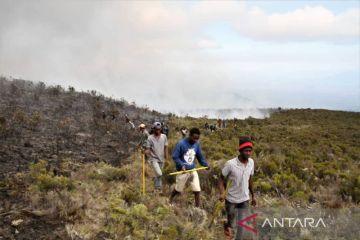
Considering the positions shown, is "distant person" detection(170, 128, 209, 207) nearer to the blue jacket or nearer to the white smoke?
the blue jacket

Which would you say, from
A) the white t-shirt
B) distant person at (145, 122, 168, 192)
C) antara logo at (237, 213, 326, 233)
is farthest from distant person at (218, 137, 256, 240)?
distant person at (145, 122, 168, 192)

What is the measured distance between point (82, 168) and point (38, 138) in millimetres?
3473

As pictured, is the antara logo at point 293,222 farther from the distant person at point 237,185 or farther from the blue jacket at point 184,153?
the blue jacket at point 184,153

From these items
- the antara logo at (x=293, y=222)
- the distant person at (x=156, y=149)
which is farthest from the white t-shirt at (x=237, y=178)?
the distant person at (x=156, y=149)

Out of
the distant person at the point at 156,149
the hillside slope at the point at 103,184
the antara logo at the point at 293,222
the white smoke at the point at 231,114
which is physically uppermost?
the white smoke at the point at 231,114

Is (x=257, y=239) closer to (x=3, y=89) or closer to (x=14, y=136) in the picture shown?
(x=14, y=136)

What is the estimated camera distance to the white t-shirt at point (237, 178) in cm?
597

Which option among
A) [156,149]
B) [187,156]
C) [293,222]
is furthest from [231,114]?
[293,222]

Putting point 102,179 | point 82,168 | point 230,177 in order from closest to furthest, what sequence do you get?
1. point 230,177
2. point 102,179
3. point 82,168

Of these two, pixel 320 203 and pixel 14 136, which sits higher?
pixel 14 136

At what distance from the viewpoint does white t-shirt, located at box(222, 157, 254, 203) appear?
235 inches

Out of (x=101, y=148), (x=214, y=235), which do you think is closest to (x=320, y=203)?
(x=214, y=235)

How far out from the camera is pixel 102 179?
10008 mm

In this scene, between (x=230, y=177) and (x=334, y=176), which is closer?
(x=230, y=177)
